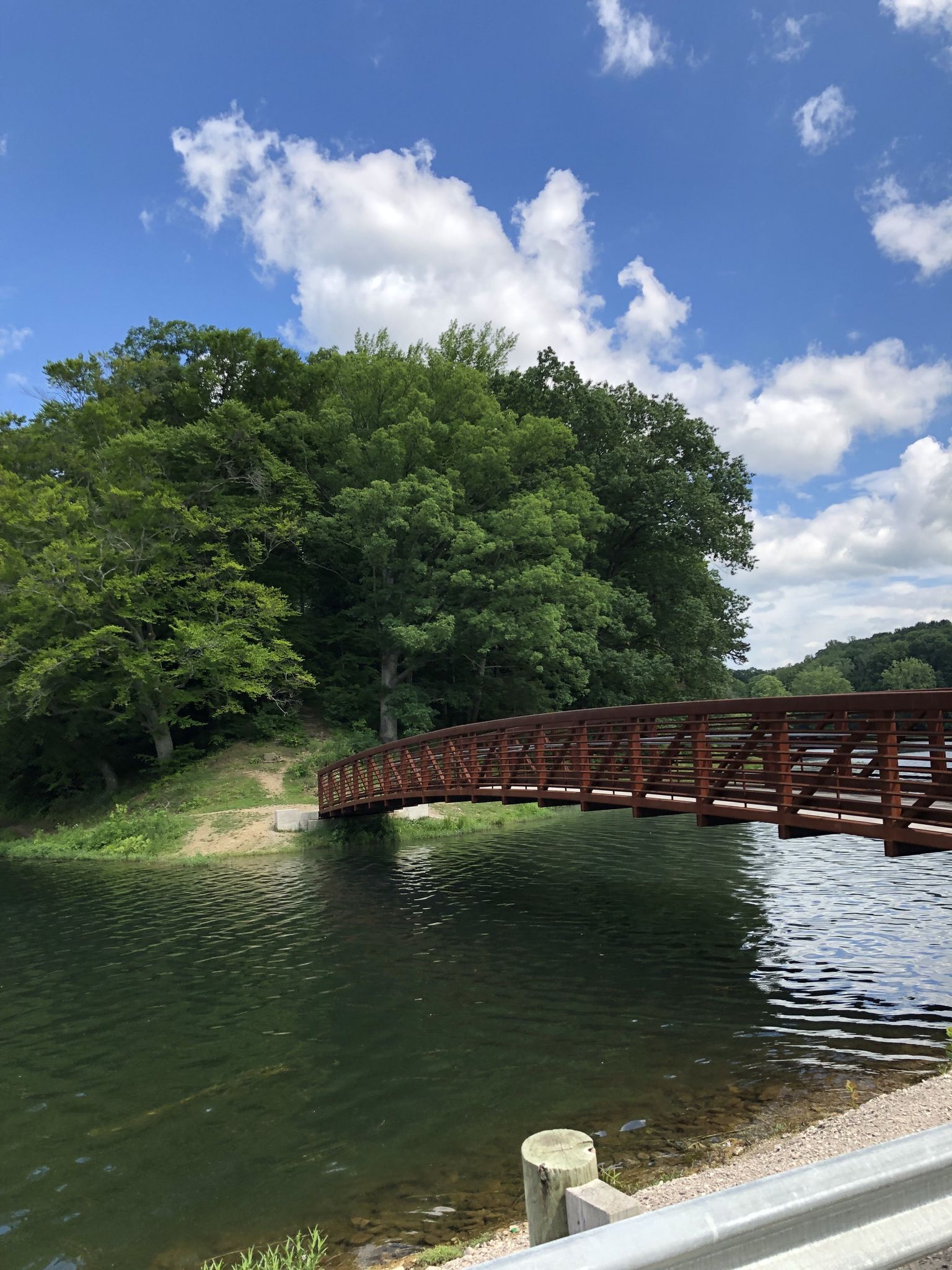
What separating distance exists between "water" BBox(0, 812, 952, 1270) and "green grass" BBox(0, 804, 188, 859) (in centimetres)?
594

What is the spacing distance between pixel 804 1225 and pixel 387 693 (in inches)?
1277

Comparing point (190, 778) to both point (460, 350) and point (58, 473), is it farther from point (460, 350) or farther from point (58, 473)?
point (460, 350)

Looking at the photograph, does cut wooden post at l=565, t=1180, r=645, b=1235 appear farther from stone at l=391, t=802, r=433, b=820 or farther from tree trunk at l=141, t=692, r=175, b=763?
tree trunk at l=141, t=692, r=175, b=763

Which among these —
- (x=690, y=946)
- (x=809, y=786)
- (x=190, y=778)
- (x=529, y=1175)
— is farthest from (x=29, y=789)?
(x=529, y=1175)

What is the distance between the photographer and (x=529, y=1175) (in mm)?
3162

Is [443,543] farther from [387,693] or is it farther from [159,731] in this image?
[159,731]

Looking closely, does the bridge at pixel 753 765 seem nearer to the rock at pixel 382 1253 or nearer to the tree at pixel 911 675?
the rock at pixel 382 1253

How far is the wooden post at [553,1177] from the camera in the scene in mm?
3074

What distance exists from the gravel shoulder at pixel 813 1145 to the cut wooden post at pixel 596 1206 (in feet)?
6.63

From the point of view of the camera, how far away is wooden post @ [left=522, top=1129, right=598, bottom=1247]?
3074 millimetres

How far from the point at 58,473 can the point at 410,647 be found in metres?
17.8

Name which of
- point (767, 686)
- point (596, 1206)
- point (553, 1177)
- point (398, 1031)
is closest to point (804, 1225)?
point (596, 1206)

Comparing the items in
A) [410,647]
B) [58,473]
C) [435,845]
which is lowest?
[435,845]

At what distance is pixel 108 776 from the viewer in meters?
32.6
